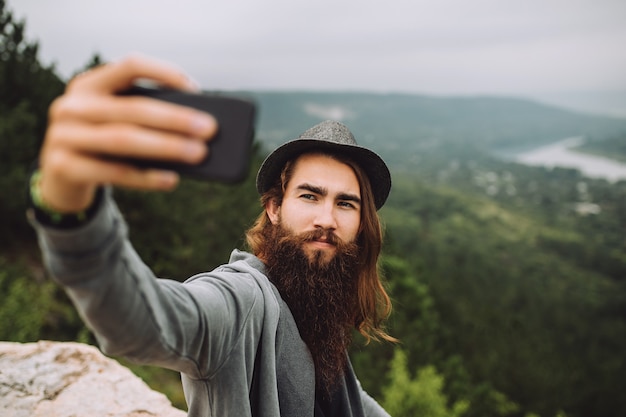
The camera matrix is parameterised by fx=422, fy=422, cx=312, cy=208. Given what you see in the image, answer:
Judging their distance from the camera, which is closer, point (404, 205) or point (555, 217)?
point (404, 205)

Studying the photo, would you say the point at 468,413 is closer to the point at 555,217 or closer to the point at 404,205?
the point at 404,205

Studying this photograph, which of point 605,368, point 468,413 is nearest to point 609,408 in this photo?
point 605,368

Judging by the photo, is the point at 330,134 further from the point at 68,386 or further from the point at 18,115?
the point at 18,115

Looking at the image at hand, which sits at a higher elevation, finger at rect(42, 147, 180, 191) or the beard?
finger at rect(42, 147, 180, 191)

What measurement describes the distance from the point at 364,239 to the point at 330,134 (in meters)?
0.73

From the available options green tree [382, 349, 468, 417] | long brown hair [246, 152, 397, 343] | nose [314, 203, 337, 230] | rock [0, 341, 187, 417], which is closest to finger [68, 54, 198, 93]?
nose [314, 203, 337, 230]

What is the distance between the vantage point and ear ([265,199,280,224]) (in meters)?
2.71

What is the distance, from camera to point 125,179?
0.79m

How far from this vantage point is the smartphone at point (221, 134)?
816mm

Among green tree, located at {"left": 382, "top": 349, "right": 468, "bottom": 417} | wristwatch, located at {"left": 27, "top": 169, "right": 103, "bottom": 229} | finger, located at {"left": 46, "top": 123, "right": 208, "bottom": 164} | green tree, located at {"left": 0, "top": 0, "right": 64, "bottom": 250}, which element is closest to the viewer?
finger, located at {"left": 46, "top": 123, "right": 208, "bottom": 164}

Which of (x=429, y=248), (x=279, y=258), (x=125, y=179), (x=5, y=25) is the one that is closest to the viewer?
(x=125, y=179)

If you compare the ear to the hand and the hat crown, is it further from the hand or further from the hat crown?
the hand

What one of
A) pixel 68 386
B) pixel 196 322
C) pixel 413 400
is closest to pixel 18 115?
pixel 68 386

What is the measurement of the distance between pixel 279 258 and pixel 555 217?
139809 mm
